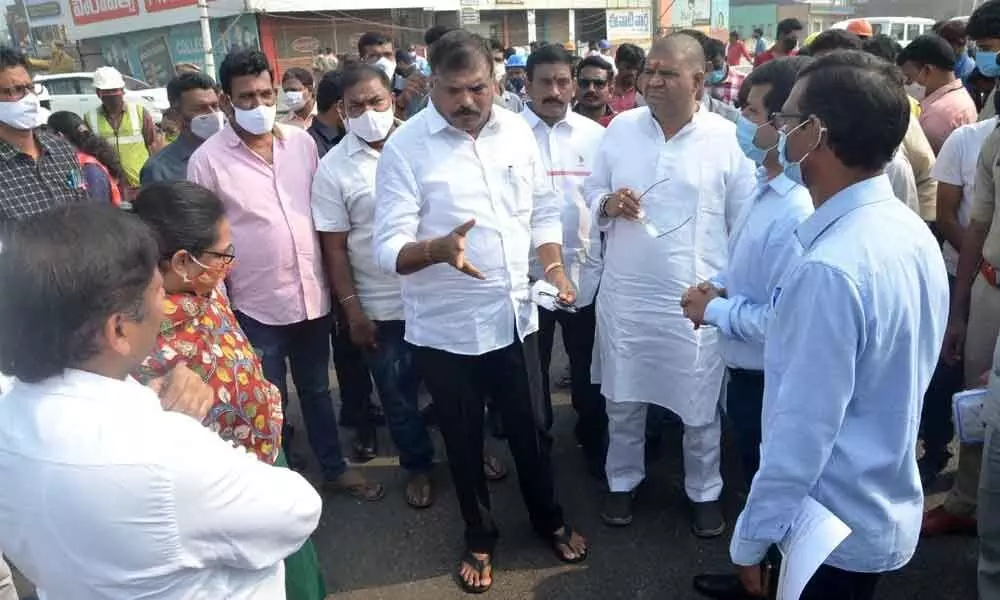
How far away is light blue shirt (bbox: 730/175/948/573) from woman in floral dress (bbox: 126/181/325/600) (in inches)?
48.3

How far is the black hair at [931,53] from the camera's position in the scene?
4.25m

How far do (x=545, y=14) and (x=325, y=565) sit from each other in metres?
29.7

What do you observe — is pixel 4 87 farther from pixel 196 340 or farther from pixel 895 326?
pixel 895 326

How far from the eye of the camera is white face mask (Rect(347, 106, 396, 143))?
3.31 meters

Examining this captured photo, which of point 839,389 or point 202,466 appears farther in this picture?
point 839,389

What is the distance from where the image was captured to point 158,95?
14453 mm

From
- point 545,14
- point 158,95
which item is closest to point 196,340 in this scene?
point 158,95

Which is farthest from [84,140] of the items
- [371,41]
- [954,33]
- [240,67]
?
[954,33]

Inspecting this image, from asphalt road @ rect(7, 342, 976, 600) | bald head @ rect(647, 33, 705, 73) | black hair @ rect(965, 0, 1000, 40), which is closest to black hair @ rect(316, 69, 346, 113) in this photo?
bald head @ rect(647, 33, 705, 73)

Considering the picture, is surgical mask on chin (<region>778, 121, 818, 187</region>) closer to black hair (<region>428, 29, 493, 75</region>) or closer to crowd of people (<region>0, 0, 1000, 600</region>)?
crowd of people (<region>0, 0, 1000, 600</region>)

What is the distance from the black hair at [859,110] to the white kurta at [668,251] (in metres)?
1.30

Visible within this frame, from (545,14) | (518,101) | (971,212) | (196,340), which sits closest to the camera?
(196,340)

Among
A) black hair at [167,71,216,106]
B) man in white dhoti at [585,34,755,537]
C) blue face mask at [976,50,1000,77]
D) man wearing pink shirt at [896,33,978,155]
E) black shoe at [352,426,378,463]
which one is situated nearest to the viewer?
man in white dhoti at [585,34,755,537]

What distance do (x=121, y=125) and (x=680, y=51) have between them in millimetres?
5557
